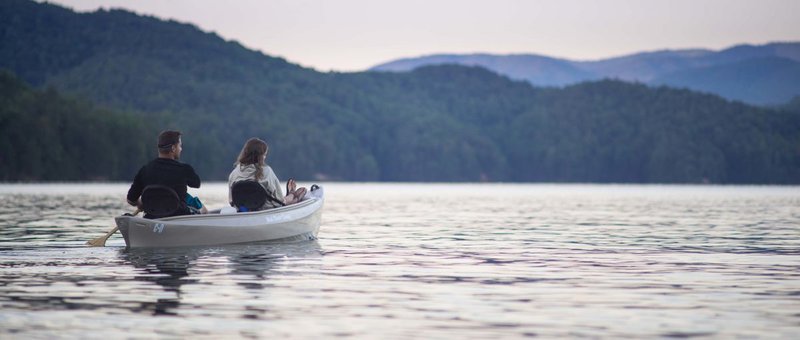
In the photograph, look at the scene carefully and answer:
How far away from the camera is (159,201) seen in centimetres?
2286

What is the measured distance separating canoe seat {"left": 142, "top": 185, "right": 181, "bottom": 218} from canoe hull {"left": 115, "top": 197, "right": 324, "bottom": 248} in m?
0.19

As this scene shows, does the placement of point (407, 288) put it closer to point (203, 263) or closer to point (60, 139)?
point (203, 263)

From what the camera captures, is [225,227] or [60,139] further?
[60,139]

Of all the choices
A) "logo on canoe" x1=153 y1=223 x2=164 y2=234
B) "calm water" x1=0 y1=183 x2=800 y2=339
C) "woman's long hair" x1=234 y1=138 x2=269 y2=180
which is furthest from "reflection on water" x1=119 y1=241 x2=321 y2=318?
"woman's long hair" x1=234 y1=138 x2=269 y2=180

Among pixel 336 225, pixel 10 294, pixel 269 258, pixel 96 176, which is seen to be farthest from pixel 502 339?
pixel 96 176

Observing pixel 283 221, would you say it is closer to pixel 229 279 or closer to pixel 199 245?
pixel 199 245

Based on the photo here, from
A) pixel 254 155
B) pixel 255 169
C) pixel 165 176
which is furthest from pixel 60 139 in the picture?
pixel 165 176

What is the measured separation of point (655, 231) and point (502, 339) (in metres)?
23.2

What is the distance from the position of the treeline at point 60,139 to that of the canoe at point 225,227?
12574cm

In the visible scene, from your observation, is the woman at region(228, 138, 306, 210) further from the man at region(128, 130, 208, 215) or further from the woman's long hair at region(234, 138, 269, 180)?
the man at region(128, 130, 208, 215)

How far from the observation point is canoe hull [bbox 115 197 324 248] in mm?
23203

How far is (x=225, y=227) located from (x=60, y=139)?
455ft

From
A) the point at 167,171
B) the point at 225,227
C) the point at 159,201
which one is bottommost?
the point at 225,227

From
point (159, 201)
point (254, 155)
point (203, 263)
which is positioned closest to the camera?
point (203, 263)
